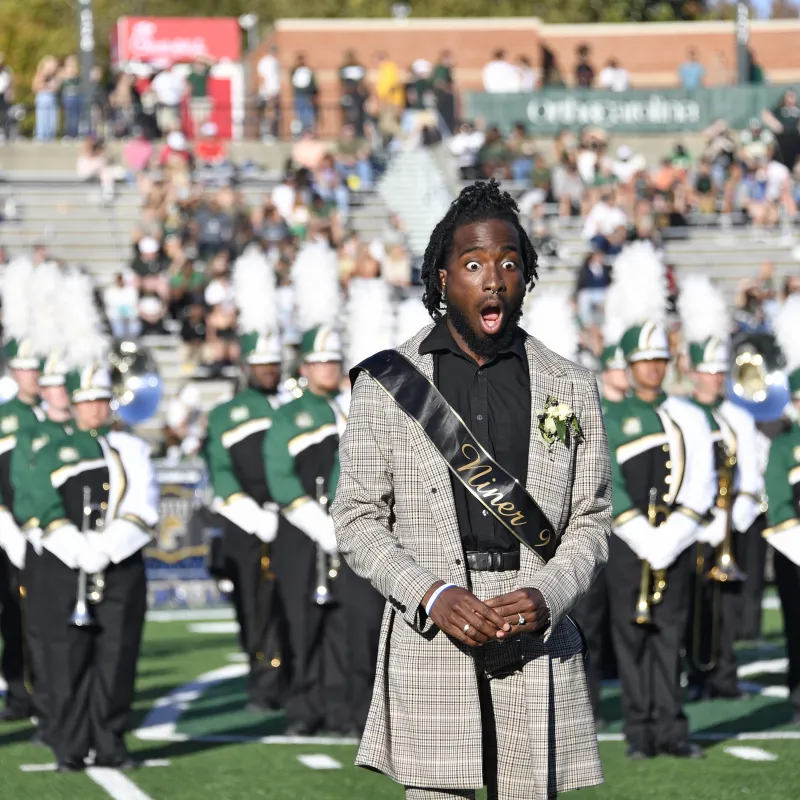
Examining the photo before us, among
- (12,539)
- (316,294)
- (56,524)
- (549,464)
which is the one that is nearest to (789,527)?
(56,524)

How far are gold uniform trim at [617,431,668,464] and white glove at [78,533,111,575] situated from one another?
244 centimetres

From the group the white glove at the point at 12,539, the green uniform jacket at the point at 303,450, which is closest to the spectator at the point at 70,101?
the white glove at the point at 12,539

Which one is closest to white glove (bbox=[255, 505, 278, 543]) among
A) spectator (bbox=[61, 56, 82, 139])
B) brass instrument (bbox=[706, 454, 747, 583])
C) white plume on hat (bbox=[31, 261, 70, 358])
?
white plume on hat (bbox=[31, 261, 70, 358])

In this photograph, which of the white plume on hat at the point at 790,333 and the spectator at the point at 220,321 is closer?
the white plume on hat at the point at 790,333

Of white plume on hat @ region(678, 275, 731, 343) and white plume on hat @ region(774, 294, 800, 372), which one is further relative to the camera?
white plume on hat @ region(678, 275, 731, 343)

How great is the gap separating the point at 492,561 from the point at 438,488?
0.71 ft

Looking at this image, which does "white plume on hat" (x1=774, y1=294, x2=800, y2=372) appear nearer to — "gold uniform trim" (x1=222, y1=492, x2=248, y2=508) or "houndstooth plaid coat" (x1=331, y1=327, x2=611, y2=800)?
"gold uniform trim" (x1=222, y1=492, x2=248, y2=508)

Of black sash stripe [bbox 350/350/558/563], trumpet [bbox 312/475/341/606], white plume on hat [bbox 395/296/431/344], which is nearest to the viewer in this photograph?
black sash stripe [bbox 350/350/558/563]

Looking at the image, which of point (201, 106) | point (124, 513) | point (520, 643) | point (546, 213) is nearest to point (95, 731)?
point (124, 513)

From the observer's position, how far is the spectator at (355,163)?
2736 centimetres

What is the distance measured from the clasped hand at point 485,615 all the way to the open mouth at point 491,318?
627 mm

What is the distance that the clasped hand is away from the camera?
4727mm

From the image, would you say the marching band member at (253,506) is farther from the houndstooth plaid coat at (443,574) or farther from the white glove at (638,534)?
the houndstooth plaid coat at (443,574)

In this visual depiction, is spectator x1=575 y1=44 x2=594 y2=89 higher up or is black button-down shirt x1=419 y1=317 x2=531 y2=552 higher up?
spectator x1=575 y1=44 x2=594 y2=89
